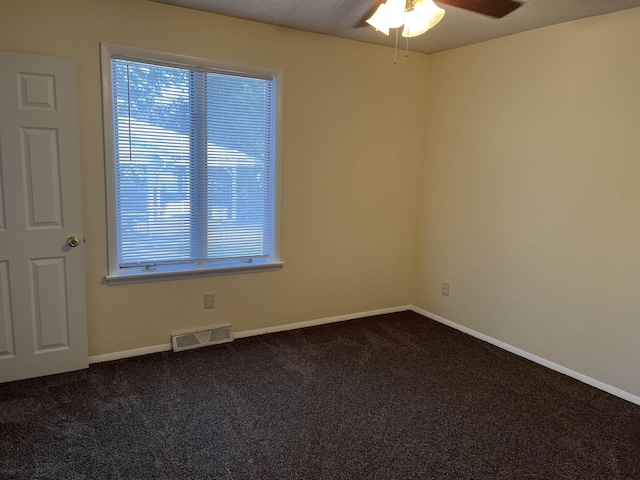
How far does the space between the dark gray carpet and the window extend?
2.52 ft

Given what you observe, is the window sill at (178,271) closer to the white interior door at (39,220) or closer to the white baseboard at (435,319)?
the white interior door at (39,220)

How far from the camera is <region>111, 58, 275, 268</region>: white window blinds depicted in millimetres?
3004

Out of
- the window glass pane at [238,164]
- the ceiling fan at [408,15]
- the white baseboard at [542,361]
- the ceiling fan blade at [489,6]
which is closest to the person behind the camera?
the ceiling fan at [408,15]

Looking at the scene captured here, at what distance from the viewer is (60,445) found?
7.09 ft

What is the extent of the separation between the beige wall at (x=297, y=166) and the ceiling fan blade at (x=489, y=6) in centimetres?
121

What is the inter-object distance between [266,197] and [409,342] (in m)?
1.72

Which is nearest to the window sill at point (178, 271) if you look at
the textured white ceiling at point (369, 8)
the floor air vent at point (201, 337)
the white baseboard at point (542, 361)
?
the floor air vent at point (201, 337)

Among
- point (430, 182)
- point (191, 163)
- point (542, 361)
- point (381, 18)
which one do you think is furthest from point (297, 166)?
point (542, 361)

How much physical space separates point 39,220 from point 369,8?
2.52 meters

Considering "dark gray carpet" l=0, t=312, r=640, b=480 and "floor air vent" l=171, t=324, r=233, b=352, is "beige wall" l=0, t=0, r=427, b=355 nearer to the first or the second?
"floor air vent" l=171, t=324, r=233, b=352

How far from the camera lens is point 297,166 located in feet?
11.8

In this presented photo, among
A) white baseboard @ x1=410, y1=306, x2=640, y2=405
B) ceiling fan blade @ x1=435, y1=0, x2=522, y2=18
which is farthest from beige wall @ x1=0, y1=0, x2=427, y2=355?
ceiling fan blade @ x1=435, y1=0, x2=522, y2=18

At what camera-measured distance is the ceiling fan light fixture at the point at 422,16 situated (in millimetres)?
2080

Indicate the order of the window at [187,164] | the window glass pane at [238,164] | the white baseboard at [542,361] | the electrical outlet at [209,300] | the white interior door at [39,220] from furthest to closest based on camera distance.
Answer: the electrical outlet at [209,300]
the window glass pane at [238,164]
the window at [187,164]
the white baseboard at [542,361]
the white interior door at [39,220]
